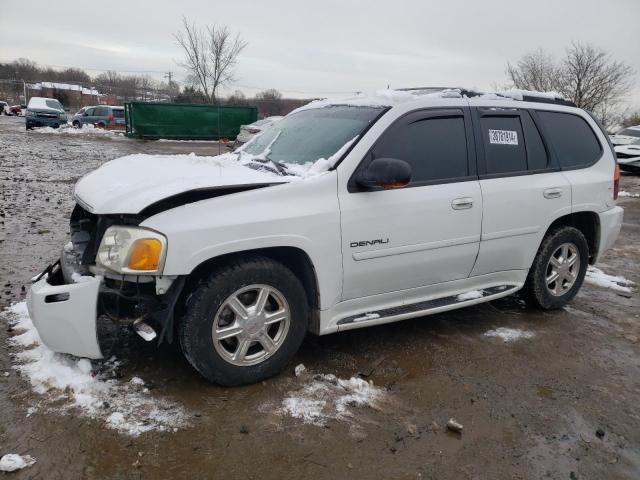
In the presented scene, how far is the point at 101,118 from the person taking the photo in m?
31.3

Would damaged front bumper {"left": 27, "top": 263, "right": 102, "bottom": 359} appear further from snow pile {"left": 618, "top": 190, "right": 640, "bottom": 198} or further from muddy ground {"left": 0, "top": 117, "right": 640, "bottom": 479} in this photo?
snow pile {"left": 618, "top": 190, "right": 640, "bottom": 198}

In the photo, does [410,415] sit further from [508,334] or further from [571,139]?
[571,139]

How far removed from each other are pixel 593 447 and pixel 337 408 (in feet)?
4.65

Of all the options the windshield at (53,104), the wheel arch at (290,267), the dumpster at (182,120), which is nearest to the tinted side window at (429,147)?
the wheel arch at (290,267)

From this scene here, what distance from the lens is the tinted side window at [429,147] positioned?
3.65 m

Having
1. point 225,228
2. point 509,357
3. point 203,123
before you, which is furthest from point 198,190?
point 203,123

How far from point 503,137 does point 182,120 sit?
22.6 meters

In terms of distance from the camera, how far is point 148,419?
2.83 metres

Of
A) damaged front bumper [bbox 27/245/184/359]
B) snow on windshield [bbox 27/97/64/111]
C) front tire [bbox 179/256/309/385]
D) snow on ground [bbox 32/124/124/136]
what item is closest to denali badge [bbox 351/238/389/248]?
front tire [bbox 179/256/309/385]

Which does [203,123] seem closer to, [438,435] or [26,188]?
[26,188]

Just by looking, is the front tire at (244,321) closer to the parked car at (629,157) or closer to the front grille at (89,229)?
the front grille at (89,229)

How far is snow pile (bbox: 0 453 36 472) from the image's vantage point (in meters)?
2.39

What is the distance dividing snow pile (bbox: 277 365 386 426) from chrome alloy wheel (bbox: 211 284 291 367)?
32 centimetres

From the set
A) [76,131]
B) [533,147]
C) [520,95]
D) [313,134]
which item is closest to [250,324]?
[313,134]
